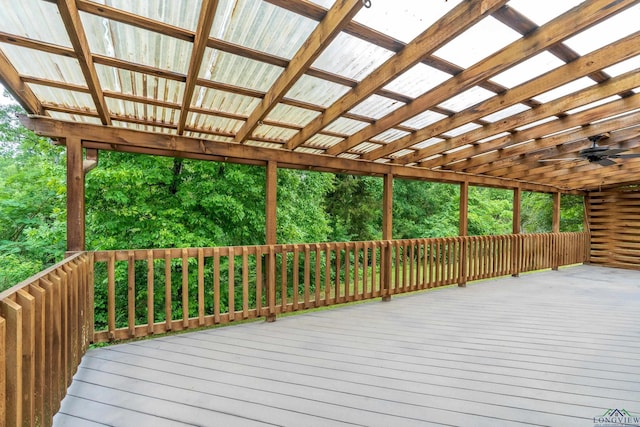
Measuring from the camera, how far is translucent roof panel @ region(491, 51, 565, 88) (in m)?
2.51

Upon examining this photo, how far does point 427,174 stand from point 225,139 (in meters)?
3.67

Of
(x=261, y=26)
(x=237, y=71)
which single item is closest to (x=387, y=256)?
(x=237, y=71)

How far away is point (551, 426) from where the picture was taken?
185 cm

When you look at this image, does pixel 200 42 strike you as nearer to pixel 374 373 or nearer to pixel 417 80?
pixel 417 80

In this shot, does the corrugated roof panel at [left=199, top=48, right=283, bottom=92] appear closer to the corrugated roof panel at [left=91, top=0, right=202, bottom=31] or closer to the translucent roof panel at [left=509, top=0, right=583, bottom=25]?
the corrugated roof panel at [left=91, top=0, right=202, bottom=31]

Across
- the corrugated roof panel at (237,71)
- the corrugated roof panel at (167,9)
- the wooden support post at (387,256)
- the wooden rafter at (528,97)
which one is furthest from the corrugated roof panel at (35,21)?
the wooden support post at (387,256)

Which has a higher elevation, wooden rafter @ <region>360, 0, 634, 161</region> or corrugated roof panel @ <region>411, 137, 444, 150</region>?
wooden rafter @ <region>360, 0, 634, 161</region>

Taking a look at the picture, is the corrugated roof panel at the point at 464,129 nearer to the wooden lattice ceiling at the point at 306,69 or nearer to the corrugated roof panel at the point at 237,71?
the wooden lattice ceiling at the point at 306,69

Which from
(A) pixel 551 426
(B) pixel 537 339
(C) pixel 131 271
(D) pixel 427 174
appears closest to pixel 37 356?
(C) pixel 131 271

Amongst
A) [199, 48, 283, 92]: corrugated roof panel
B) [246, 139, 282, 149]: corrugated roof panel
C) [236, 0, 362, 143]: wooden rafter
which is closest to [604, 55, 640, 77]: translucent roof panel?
[236, 0, 362, 143]: wooden rafter

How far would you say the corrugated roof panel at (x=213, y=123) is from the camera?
3.37 m

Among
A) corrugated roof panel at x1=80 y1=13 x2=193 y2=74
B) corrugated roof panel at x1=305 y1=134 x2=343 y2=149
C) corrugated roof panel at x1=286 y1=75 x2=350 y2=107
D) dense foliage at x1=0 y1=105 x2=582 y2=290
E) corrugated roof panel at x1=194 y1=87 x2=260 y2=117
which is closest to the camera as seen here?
corrugated roof panel at x1=80 y1=13 x2=193 y2=74

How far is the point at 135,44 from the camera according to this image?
7.12 ft

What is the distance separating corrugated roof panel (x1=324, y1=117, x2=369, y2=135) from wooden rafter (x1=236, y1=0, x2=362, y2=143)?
986 millimetres
